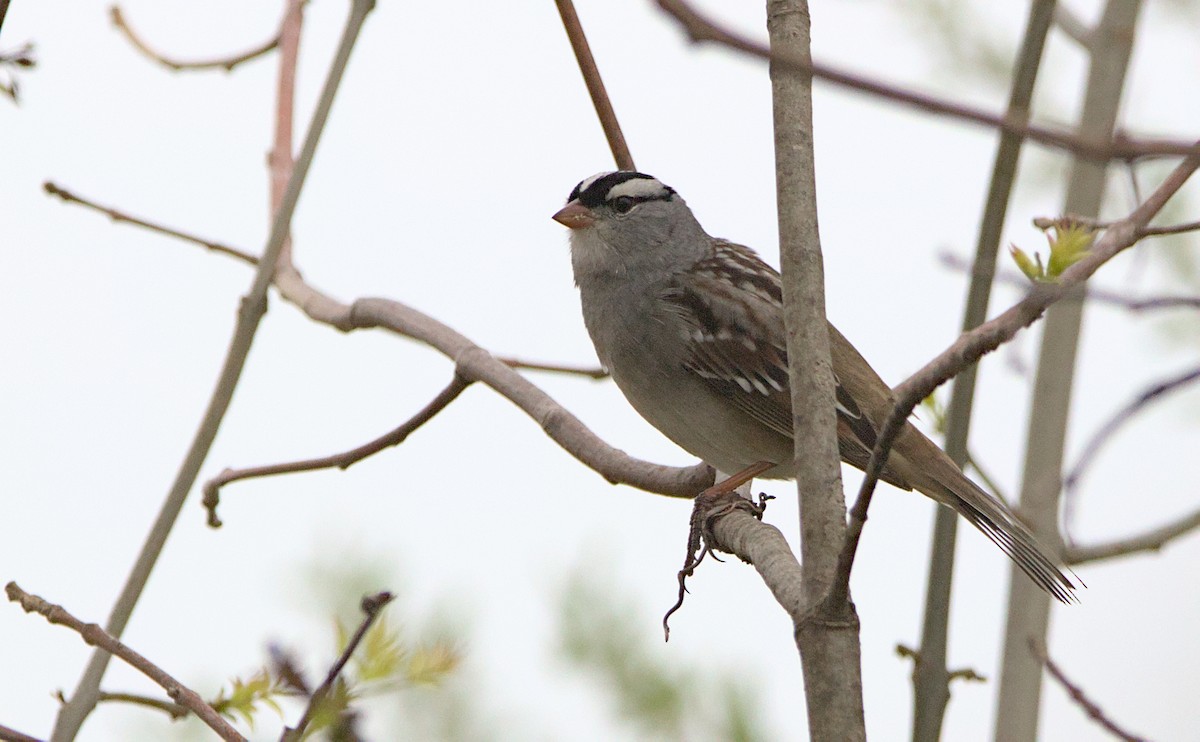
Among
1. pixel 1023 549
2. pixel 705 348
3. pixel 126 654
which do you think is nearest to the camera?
pixel 126 654

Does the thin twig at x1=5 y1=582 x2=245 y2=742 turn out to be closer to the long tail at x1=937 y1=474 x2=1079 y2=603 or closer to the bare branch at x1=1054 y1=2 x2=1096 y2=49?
the long tail at x1=937 y1=474 x2=1079 y2=603

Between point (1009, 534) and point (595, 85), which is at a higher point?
point (595, 85)

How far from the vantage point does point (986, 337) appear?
1323mm

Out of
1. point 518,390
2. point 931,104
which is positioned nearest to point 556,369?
point 518,390

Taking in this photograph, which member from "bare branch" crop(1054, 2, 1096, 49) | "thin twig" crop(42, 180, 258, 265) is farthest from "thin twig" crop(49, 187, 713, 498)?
"bare branch" crop(1054, 2, 1096, 49)

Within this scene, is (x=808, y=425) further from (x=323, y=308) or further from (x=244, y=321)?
(x=323, y=308)

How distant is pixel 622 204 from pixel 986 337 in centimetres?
276

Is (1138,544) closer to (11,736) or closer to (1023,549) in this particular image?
(1023,549)

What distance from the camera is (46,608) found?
181 centimetres

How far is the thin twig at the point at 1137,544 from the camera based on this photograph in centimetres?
290

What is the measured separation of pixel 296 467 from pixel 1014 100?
1.56 m

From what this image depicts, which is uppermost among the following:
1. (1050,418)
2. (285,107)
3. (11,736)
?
(285,107)

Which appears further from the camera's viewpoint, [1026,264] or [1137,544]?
[1137,544]

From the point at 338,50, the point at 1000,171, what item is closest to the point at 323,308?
the point at 338,50
